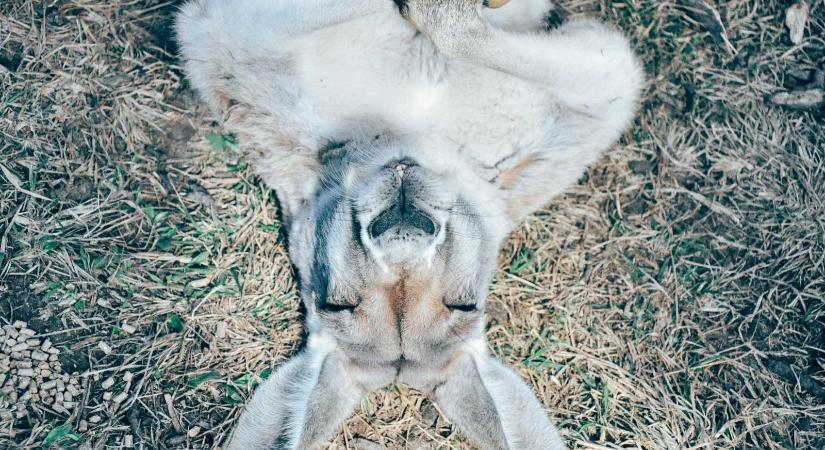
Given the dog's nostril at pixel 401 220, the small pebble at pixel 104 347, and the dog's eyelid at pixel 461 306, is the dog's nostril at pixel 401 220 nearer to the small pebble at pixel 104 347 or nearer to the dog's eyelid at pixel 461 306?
the dog's eyelid at pixel 461 306

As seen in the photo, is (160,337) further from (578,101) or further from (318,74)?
(578,101)

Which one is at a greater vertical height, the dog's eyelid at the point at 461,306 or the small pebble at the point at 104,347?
the dog's eyelid at the point at 461,306

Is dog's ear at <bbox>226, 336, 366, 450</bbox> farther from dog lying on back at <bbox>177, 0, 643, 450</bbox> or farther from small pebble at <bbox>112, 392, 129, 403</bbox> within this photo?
Answer: small pebble at <bbox>112, 392, 129, 403</bbox>

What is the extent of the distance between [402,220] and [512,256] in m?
1.35

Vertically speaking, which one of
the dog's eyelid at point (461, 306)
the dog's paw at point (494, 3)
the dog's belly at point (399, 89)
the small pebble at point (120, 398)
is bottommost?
the small pebble at point (120, 398)

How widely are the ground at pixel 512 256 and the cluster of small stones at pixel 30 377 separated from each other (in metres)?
0.02

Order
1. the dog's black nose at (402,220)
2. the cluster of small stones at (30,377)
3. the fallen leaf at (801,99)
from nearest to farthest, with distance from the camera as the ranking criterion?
the dog's black nose at (402,220) < the cluster of small stones at (30,377) < the fallen leaf at (801,99)

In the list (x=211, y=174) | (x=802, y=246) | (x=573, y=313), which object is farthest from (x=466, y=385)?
(x=802, y=246)

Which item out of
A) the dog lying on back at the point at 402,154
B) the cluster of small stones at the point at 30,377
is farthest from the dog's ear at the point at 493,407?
the cluster of small stones at the point at 30,377

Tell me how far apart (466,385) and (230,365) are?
4.62 ft

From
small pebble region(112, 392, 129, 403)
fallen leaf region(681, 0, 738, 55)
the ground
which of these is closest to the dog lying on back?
the ground

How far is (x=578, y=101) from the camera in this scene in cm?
347

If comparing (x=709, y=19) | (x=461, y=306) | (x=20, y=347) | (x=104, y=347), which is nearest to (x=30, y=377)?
(x=20, y=347)

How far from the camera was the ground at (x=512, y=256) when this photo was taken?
12.1 feet
